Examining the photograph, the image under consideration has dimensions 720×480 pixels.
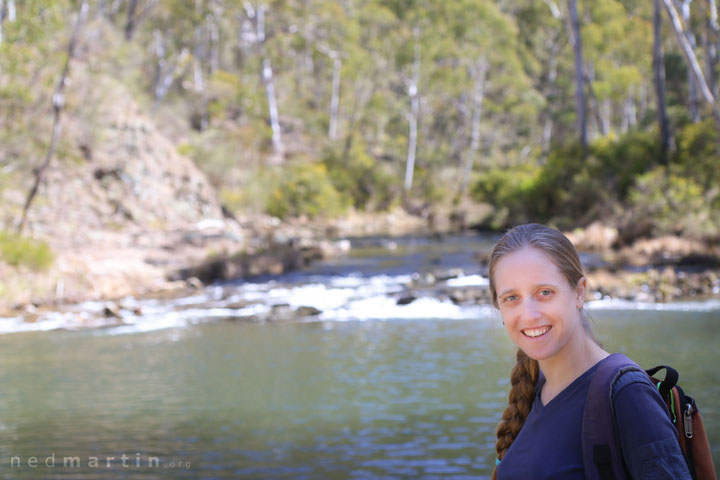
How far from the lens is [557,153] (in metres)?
29.5

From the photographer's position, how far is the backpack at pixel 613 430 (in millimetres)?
1814

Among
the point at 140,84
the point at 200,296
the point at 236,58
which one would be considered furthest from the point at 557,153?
the point at 236,58

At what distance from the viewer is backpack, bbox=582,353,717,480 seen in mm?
A: 1814

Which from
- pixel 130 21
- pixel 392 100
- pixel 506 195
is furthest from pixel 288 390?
pixel 392 100

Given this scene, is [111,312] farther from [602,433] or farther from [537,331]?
[602,433]

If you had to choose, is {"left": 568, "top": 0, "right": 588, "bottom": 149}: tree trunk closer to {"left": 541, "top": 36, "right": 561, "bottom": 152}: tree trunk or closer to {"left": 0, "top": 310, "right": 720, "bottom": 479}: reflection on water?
{"left": 0, "top": 310, "right": 720, "bottom": 479}: reflection on water

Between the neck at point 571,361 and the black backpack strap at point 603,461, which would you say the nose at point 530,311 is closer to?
the neck at point 571,361

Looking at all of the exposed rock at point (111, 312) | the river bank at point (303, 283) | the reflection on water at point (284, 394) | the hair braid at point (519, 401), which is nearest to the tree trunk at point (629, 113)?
the river bank at point (303, 283)

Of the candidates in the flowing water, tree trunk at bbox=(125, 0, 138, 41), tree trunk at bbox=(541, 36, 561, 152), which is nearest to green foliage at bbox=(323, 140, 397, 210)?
tree trunk at bbox=(125, 0, 138, 41)

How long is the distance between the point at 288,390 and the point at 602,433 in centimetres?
669

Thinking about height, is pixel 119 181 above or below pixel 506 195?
above

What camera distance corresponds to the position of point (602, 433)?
1.82 meters

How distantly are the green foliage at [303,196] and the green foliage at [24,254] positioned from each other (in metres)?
20.6

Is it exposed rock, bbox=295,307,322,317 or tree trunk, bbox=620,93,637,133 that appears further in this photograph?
tree trunk, bbox=620,93,637,133
